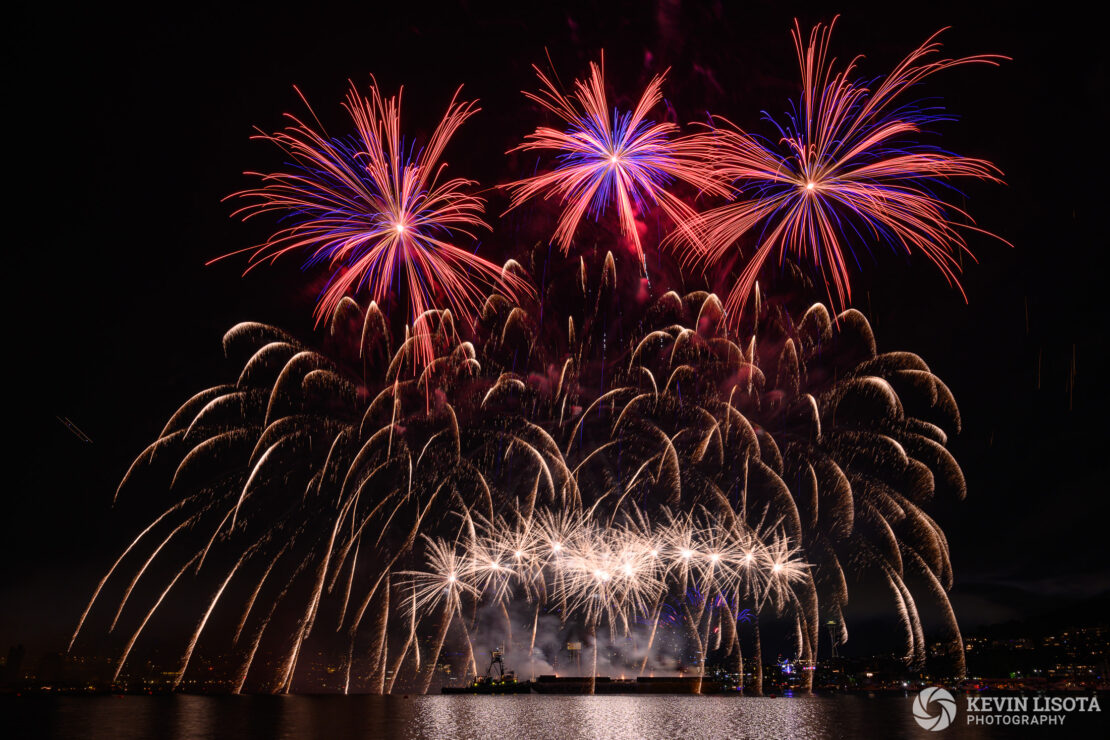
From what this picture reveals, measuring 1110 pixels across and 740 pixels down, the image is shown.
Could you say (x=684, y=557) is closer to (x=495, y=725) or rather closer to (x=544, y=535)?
(x=544, y=535)

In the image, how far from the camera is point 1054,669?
142250 millimetres

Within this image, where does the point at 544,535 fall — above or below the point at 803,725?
above

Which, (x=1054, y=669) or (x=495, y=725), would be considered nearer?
(x=495, y=725)

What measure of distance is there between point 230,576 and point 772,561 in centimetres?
2616

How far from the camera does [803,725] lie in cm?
5200

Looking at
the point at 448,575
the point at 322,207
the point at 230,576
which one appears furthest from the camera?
the point at 448,575

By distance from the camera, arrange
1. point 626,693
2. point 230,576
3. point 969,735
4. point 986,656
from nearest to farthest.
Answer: point 230,576
point 969,735
point 626,693
point 986,656

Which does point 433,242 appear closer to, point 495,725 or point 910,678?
point 495,725

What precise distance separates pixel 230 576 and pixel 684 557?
21.3 metres

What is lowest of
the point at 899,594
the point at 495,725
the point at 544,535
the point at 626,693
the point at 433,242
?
the point at 626,693

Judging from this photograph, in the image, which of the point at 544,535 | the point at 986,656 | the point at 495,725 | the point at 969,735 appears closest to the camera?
the point at 544,535

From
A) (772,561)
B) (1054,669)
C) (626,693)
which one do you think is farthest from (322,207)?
(1054,669)

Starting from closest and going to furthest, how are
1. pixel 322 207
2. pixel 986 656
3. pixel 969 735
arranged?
pixel 322 207
pixel 969 735
pixel 986 656

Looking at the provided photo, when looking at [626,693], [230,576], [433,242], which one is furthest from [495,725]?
[626,693]
